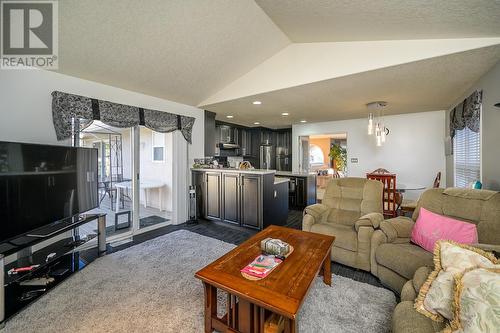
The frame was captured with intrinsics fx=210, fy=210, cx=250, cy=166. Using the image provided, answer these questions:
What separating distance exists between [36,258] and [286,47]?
3889 millimetres

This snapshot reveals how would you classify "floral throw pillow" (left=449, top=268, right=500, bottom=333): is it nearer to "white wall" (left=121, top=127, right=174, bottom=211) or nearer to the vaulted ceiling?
the vaulted ceiling

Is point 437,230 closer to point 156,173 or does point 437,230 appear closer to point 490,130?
point 490,130

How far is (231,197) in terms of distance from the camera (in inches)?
157

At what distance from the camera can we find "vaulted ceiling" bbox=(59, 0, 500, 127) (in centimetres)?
188

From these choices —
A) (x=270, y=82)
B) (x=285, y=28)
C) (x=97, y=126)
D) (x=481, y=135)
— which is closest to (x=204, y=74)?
(x=270, y=82)

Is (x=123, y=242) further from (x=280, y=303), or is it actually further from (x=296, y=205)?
(x=296, y=205)

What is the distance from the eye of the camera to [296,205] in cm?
534

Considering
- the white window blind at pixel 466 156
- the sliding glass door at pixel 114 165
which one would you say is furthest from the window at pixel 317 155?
the sliding glass door at pixel 114 165

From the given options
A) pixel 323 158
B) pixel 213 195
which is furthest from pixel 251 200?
pixel 323 158

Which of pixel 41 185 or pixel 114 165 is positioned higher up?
pixel 114 165

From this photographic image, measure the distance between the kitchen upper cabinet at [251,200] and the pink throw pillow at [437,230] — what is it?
85.0 inches

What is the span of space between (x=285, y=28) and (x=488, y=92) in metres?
2.43

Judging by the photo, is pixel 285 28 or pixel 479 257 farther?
pixel 285 28

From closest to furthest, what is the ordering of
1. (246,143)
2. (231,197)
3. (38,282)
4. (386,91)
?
(38,282) → (386,91) → (231,197) → (246,143)
